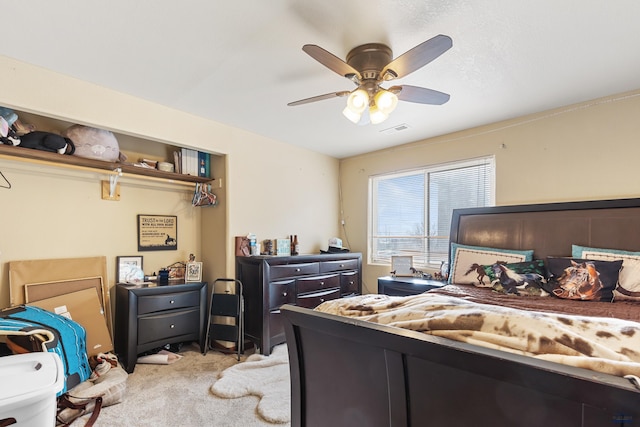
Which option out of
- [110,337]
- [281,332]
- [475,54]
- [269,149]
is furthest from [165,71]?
[281,332]

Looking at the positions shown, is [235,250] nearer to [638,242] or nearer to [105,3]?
[105,3]

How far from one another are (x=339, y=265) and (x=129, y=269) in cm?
229

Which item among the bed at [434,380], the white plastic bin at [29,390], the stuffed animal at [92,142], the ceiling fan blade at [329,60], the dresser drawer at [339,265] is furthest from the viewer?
the dresser drawer at [339,265]

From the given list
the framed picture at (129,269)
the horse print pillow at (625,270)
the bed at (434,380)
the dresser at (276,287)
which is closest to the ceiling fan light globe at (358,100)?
the bed at (434,380)

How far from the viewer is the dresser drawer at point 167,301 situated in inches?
110

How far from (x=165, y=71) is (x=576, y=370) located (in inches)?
107

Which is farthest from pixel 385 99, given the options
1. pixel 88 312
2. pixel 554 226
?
pixel 88 312

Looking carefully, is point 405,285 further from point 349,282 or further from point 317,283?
point 317,283

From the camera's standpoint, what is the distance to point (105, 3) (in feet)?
5.28

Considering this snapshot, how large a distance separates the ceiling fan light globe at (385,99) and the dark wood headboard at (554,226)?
6.44 ft

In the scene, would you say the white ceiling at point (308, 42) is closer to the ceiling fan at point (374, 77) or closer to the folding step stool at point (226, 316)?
the ceiling fan at point (374, 77)

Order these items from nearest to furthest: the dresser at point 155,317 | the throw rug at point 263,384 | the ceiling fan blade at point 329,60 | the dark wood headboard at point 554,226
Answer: the ceiling fan blade at point 329,60 < the throw rug at point 263,384 < the dark wood headboard at point 554,226 < the dresser at point 155,317

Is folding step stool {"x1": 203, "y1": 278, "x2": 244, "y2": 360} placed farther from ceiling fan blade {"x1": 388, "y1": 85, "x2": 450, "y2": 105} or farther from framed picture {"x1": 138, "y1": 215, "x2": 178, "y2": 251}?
ceiling fan blade {"x1": 388, "y1": 85, "x2": 450, "y2": 105}

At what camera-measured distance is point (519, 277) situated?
98.0 inches
